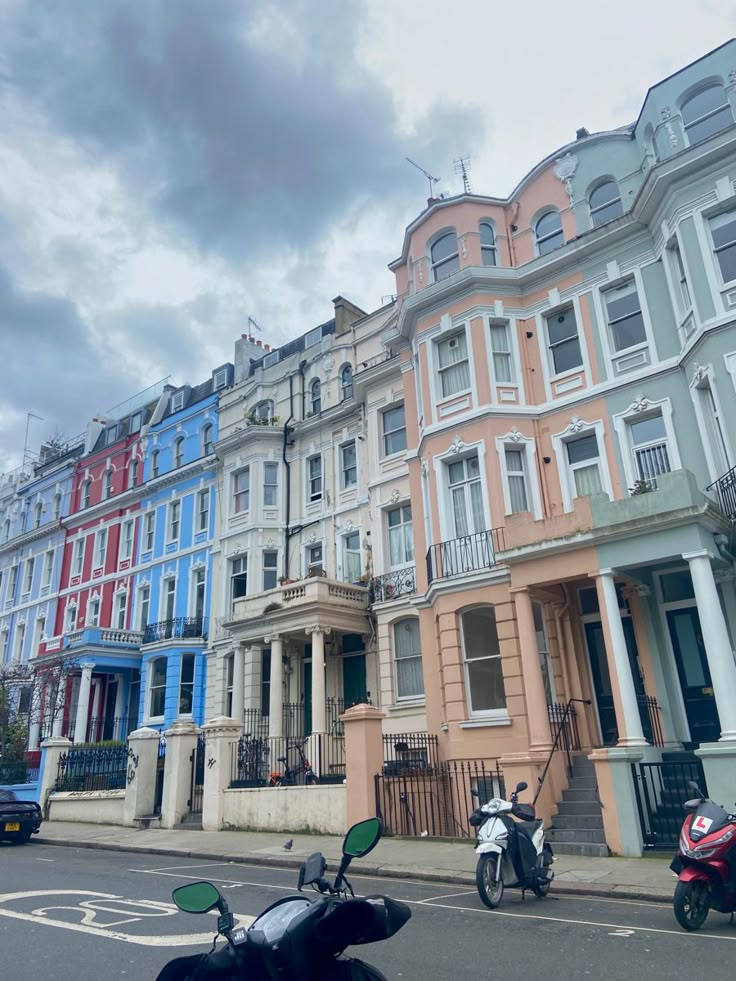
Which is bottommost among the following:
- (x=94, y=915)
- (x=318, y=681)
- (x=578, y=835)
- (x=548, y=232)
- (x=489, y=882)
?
(x=94, y=915)

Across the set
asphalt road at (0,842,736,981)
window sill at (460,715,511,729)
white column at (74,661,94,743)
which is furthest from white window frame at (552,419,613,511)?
white column at (74,661,94,743)

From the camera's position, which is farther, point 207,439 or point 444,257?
point 207,439

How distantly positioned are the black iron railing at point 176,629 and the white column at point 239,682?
10.1 ft

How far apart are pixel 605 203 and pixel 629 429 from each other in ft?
19.7

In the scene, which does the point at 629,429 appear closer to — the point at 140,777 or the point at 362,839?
the point at 140,777

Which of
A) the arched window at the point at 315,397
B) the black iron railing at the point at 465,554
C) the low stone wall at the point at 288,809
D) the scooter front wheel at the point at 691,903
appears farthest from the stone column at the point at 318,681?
the scooter front wheel at the point at 691,903

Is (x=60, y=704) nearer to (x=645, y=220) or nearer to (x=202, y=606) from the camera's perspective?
(x=202, y=606)

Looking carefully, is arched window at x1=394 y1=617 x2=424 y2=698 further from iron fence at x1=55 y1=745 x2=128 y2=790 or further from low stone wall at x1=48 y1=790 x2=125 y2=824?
iron fence at x1=55 y1=745 x2=128 y2=790

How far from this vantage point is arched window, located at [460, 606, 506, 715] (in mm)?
15859

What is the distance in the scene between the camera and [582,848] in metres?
11.6

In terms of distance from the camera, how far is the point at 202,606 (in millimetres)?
28156

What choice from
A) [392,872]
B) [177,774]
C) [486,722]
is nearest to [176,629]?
[177,774]

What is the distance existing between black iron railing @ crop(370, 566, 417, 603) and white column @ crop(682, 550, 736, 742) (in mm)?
9689

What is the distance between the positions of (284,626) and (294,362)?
438 inches
